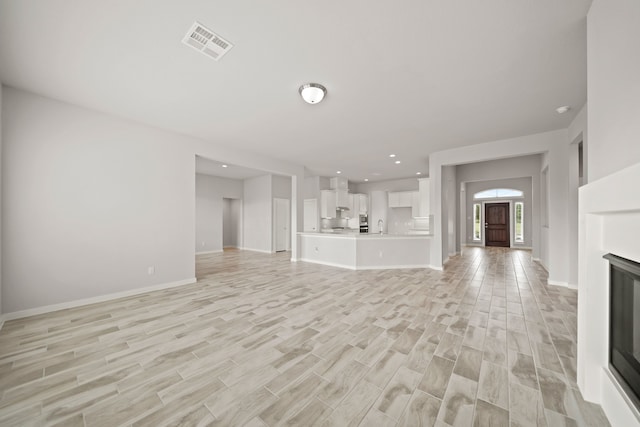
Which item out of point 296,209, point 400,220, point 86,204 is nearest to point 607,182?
point 86,204

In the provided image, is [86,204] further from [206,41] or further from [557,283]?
[557,283]

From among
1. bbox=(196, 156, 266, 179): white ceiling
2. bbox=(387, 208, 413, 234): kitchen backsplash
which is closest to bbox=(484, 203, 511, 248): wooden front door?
bbox=(387, 208, 413, 234): kitchen backsplash

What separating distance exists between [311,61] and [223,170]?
657 centimetres

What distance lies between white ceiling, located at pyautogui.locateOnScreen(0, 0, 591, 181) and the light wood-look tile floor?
9.22ft

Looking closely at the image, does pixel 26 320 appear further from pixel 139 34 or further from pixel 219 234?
pixel 219 234

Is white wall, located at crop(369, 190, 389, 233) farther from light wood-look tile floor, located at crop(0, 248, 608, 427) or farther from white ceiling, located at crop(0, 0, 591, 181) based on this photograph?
light wood-look tile floor, located at crop(0, 248, 608, 427)

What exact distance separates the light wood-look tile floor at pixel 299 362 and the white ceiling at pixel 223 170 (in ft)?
15.1

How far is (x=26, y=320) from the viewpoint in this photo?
286 cm

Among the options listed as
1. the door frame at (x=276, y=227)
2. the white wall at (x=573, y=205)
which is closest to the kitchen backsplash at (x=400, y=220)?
the door frame at (x=276, y=227)

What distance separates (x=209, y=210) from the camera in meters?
9.04

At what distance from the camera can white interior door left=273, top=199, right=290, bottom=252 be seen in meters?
8.94

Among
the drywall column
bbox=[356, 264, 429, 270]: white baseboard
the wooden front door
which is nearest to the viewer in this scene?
bbox=[356, 264, 429, 270]: white baseboard

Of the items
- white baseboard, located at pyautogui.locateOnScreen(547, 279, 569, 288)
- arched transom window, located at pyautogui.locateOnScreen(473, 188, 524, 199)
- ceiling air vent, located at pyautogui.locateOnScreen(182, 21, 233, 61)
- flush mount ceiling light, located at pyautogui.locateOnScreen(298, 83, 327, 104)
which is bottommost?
white baseboard, located at pyautogui.locateOnScreen(547, 279, 569, 288)

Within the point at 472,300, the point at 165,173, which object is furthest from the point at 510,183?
A: the point at 165,173
